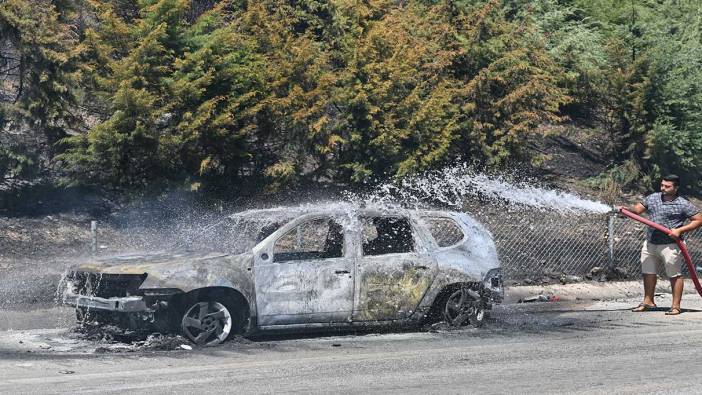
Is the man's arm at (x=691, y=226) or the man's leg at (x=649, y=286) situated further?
the man's leg at (x=649, y=286)

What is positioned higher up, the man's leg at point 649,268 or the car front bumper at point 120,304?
the man's leg at point 649,268

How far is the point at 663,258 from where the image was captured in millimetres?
13641

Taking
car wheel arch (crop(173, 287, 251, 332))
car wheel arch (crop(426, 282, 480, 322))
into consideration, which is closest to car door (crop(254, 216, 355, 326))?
car wheel arch (crop(173, 287, 251, 332))

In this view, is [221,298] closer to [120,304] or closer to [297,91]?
[120,304]

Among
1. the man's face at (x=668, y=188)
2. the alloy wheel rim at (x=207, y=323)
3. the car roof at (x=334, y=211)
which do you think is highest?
the man's face at (x=668, y=188)

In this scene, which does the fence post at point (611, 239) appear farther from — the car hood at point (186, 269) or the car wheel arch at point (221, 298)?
the car wheel arch at point (221, 298)

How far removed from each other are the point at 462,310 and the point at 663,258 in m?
3.23

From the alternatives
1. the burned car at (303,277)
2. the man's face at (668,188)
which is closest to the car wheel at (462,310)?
the burned car at (303,277)

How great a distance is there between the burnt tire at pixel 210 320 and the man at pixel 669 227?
5.61 meters

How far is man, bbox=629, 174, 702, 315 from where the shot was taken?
1336cm

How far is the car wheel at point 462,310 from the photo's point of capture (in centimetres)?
1208

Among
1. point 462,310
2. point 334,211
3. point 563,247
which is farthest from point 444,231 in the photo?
point 563,247

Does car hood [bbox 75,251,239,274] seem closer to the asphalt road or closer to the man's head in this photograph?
the asphalt road

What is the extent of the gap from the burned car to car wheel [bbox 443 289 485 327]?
0.01 meters
